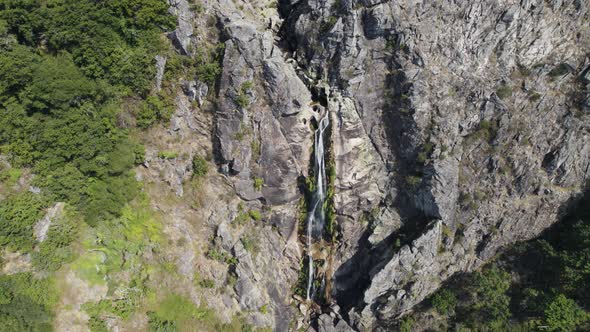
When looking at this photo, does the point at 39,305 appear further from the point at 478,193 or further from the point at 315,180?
the point at 478,193

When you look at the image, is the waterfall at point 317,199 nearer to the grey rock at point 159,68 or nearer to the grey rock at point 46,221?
the grey rock at point 159,68

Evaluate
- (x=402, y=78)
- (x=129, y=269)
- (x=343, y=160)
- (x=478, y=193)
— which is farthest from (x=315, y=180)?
(x=129, y=269)

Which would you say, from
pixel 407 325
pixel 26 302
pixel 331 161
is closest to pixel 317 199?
pixel 331 161

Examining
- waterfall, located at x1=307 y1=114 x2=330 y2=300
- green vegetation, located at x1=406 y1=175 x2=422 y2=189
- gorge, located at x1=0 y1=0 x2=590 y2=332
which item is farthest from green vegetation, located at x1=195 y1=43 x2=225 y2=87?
green vegetation, located at x1=406 y1=175 x2=422 y2=189

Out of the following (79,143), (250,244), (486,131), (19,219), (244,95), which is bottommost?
(250,244)

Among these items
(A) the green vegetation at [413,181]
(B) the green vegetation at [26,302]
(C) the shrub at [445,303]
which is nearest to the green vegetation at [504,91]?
(A) the green vegetation at [413,181]

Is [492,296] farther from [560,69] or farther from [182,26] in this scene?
[182,26]
